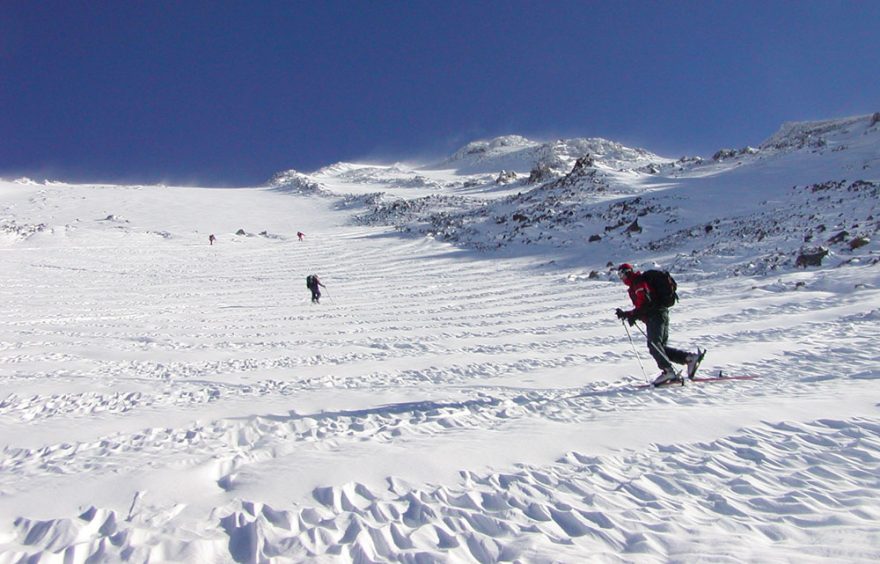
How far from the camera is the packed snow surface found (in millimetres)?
3408

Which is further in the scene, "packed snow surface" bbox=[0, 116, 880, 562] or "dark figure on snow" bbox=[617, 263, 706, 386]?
"dark figure on snow" bbox=[617, 263, 706, 386]

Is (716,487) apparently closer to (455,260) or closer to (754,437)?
(754,437)

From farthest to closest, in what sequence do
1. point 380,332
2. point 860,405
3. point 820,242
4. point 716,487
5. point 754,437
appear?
1. point 820,242
2. point 380,332
3. point 860,405
4. point 754,437
5. point 716,487

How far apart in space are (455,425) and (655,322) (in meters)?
3.11

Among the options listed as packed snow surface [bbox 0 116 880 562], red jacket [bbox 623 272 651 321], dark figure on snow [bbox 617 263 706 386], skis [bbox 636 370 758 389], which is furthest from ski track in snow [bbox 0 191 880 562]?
red jacket [bbox 623 272 651 321]

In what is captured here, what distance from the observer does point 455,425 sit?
5.75 meters

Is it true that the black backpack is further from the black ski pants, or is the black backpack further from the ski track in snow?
the ski track in snow

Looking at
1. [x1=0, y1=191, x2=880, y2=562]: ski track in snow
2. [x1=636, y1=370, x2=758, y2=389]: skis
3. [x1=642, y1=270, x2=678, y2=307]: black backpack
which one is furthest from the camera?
[x1=636, y1=370, x2=758, y2=389]: skis

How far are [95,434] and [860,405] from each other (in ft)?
27.7

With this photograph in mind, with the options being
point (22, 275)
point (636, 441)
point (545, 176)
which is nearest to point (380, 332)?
point (636, 441)

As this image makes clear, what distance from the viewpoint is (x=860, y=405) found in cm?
538

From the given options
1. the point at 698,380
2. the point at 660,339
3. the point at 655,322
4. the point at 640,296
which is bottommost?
the point at 698,380

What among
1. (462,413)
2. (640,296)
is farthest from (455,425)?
(640,296)

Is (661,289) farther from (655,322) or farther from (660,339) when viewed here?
(660,339)
